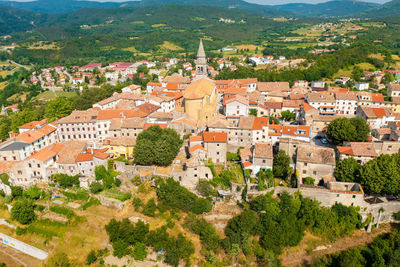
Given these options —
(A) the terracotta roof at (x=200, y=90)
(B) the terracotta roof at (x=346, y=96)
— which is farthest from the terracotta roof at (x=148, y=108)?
(B) the terracotta roof at (x=346, y=96)

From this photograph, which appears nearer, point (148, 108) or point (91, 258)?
point (91, 258)

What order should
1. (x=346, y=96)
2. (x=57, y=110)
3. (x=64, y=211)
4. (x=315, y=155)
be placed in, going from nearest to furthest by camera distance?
1. (x=315, y=155)
2. (x=64, y=211)
3. (x=57, y=110)
4. (x=346, y=96)

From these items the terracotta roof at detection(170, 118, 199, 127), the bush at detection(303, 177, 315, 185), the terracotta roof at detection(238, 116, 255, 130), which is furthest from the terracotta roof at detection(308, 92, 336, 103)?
the terracotta roof at detection(170, 118, 199, 127)

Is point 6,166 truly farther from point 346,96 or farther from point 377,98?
point 377,98

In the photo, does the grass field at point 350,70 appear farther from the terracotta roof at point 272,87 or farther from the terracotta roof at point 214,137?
the terracotta roof at point 214,137

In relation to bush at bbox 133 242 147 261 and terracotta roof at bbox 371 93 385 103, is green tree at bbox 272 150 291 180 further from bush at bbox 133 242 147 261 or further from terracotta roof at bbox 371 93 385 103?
terracotta roof at bbox 371 93 385 103

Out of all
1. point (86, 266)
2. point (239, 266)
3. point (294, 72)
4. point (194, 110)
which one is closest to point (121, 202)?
point (86, 266)

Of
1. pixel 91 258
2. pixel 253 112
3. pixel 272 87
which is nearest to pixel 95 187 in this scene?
pixel 91 258
